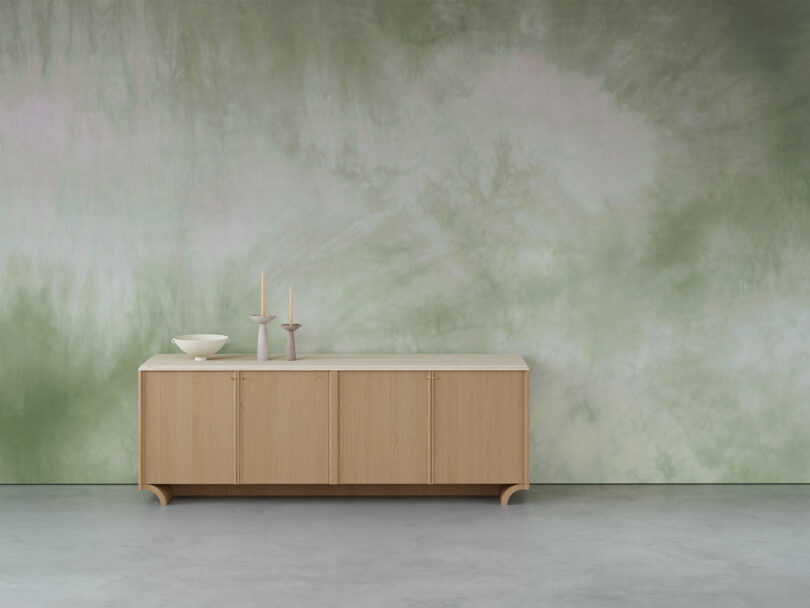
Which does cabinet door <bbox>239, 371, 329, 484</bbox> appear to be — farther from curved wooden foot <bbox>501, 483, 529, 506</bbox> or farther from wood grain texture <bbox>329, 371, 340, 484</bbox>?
curved wooden foot <bbox>501, 483, 529, 506</bbox>

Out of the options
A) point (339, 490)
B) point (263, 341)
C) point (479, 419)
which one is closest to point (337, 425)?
point (339, 490)

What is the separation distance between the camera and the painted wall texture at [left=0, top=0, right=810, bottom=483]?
5320 millimetres

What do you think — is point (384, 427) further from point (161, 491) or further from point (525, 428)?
point (161, 491)

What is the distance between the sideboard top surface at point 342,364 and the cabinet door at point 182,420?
58mm

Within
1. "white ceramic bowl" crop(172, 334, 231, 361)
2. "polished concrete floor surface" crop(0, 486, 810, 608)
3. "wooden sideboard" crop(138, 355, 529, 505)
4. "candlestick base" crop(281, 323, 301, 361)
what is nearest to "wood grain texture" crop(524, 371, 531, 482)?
"wooden sideboard" crop(138, 355, 529, 505)

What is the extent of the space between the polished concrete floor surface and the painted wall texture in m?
0.52

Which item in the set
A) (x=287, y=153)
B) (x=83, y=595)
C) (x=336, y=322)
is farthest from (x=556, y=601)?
(x=287, y=153)

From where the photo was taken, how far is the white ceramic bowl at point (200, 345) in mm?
4973

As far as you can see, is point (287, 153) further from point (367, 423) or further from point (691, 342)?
point (691, 342)

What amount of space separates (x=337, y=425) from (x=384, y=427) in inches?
10.8

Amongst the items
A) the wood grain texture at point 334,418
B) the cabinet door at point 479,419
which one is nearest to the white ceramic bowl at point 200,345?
the wood grain texture at point 334,418

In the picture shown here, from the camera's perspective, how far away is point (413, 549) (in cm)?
421

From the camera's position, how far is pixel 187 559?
4.07 meters

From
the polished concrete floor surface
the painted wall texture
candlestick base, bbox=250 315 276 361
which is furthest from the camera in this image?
the painted wall texture
